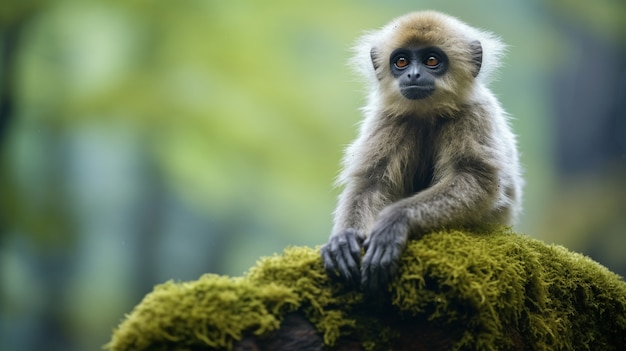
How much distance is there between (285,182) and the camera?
10500 millimetres

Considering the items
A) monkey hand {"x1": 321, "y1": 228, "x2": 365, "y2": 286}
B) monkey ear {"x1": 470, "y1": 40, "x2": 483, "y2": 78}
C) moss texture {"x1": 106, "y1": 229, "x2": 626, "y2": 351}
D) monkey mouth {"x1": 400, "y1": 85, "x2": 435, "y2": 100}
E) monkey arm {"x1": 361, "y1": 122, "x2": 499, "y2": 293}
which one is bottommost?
moss texture {"x1": 106, "y1": 229, "x2": 626, "y2": 351}

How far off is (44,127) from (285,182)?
13.2 feet

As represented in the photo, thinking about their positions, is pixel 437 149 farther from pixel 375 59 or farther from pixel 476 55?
pixel 375 59

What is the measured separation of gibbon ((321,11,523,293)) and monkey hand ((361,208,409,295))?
257mm

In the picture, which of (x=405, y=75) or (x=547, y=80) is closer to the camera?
(x=405, y=75)

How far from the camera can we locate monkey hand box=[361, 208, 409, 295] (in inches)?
141

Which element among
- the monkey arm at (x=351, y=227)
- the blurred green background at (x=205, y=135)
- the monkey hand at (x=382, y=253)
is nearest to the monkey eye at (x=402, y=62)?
the monkey arm at (x=351, y=227)

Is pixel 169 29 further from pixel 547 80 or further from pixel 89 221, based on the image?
pixel 547 80

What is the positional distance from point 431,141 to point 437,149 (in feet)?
0.46

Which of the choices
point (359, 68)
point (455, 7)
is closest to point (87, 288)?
point (359, 68)

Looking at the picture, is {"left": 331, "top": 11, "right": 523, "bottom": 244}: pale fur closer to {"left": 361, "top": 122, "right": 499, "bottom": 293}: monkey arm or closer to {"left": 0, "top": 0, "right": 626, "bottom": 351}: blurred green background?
{"left": 361, "top": 122, "right": 499, "bottom": 293}: monkey arm

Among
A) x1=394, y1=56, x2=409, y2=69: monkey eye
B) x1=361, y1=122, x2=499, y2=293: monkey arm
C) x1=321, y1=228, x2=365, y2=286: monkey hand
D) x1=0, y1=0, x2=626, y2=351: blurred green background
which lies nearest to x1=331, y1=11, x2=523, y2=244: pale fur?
x1=361, y1=122, x2=499, y2=293: monkey arm

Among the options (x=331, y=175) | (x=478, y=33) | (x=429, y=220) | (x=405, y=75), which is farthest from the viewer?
(x=331, y=175)

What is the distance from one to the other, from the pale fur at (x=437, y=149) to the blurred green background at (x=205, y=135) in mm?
4893
